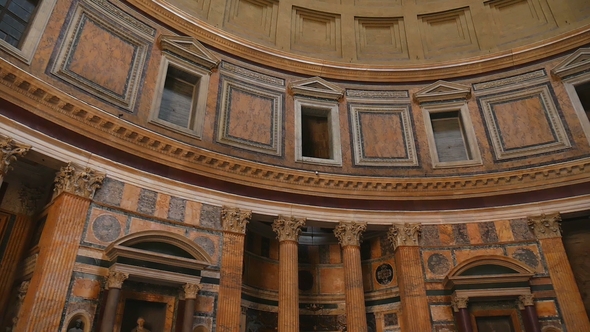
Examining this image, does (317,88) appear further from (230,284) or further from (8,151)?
(8,151)

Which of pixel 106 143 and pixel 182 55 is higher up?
pixel 182 55

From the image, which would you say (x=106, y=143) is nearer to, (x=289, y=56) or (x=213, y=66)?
(x=213, y=66)

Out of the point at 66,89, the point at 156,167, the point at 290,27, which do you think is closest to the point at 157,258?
the point at 156,167

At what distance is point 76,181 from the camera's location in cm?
980

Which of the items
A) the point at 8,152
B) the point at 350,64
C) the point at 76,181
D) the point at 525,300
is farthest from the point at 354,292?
the point at 8,152

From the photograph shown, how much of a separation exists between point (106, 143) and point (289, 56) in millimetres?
7515

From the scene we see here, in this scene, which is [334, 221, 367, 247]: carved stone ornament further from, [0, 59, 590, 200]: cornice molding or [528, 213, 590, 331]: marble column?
[528, 213, 590, 331]: marble column

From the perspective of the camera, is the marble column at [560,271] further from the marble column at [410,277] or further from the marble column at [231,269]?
the marble column at [231,269]

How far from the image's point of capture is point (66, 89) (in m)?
10.4

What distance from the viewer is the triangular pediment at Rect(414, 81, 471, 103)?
15281 millimetres

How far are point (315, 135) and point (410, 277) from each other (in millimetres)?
5998

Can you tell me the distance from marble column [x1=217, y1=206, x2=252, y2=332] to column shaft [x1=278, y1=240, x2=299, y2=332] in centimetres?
120

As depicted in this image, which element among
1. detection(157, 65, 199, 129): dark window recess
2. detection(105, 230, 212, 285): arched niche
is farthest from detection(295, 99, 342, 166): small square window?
detection(105, 230, 212, 285): arched niche

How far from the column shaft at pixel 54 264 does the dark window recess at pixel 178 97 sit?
158 inches
